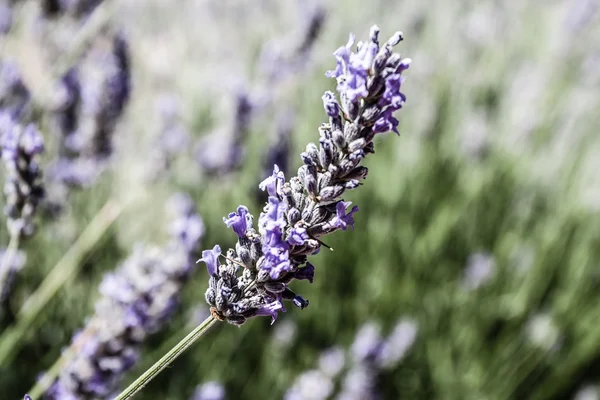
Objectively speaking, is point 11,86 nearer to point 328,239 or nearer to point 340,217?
point 340,217

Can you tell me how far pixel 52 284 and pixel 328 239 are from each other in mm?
1791

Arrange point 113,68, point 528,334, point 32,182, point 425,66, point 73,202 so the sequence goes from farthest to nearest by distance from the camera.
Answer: point 425,66 → point 528,334 → point 73,202 → point 113,68 → point 32,182

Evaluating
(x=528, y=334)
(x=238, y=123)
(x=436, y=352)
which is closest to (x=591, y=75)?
(x=528, y=334)

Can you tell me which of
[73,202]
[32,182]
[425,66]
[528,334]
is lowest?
[528,334]

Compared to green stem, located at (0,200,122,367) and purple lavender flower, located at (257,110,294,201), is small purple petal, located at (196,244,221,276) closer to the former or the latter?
green stem, located at (0,200,122,367)

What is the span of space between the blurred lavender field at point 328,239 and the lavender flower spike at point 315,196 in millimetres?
567

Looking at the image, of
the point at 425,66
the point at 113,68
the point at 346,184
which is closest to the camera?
the point at 346,184

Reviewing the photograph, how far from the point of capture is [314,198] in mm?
777

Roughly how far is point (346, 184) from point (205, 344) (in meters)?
1.85

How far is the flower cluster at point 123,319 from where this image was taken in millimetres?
1167

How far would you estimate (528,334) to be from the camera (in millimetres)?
2775

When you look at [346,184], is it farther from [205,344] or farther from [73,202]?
[73,202]

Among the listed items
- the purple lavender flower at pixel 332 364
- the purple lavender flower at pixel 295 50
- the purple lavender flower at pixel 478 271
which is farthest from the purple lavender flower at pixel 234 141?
the purple lavender flower at pixel 478 271

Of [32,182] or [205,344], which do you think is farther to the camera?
[205,344]
